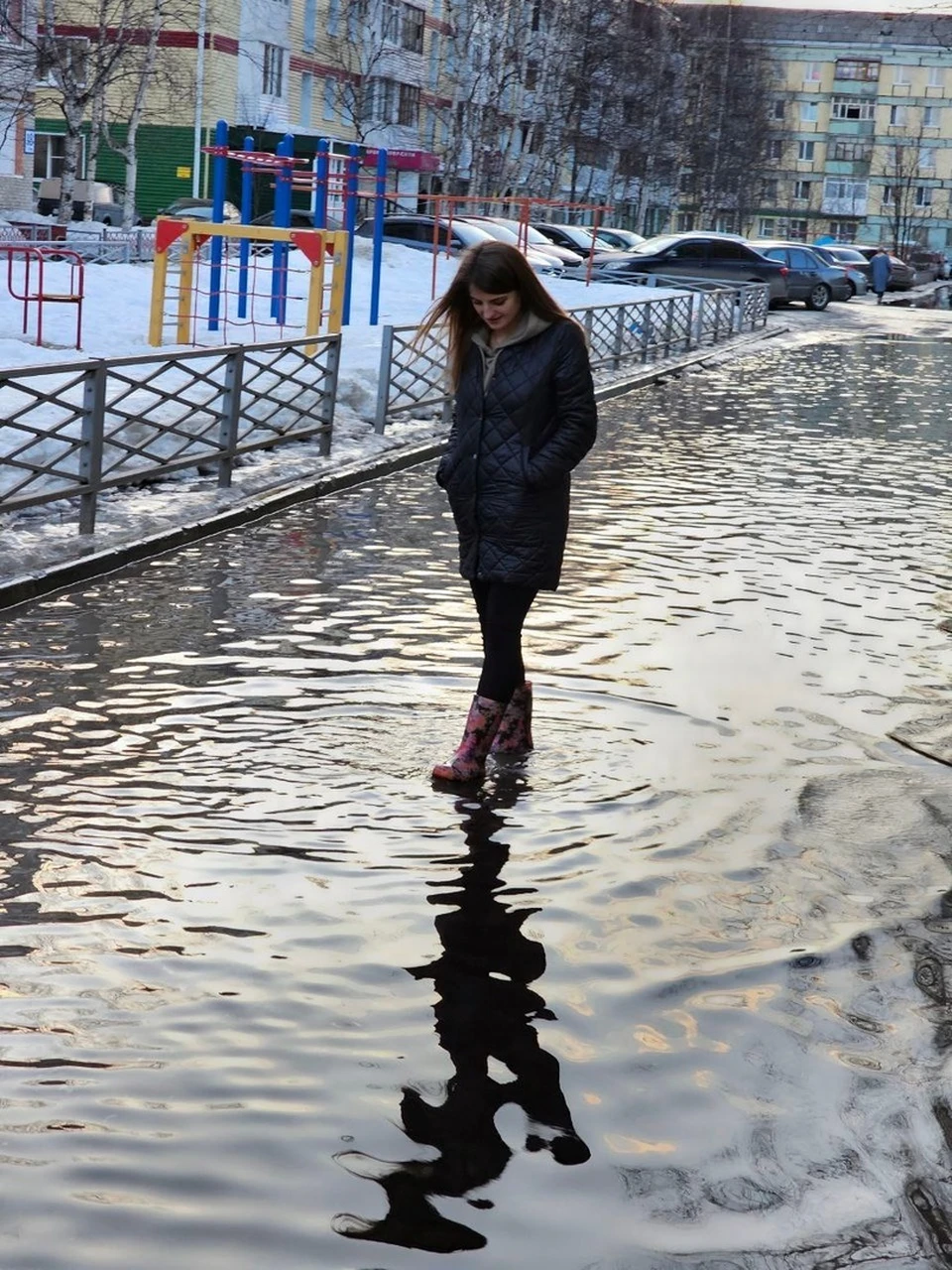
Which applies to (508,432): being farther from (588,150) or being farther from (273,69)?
(588,150)

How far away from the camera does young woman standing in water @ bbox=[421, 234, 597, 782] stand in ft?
17.3

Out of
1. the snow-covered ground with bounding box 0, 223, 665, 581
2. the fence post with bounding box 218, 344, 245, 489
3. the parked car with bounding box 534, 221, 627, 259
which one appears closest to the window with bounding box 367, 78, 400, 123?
the parked car with bounding box 534, 221, 627, 259

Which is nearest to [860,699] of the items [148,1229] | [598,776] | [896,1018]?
[598,776]

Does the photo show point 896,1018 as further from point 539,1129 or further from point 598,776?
point 598,776

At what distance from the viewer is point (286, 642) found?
7.50m

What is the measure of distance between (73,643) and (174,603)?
3.06ft

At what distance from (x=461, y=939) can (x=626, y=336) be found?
68.8 ft

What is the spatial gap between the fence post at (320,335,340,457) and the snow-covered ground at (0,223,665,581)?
0.13m

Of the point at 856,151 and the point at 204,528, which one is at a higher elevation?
the point at 856,151

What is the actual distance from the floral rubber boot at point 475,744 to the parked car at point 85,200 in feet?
115

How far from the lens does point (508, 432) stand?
5.35 metres

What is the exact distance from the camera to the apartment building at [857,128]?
3814 inches

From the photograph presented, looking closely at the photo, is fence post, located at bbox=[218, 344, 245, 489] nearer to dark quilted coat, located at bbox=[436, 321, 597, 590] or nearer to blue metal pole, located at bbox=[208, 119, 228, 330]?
dark quilted coat, located at bbox=[436, 321, 597, 590]

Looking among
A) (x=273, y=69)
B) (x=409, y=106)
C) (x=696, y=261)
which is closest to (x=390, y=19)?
(x=409, y=106)
